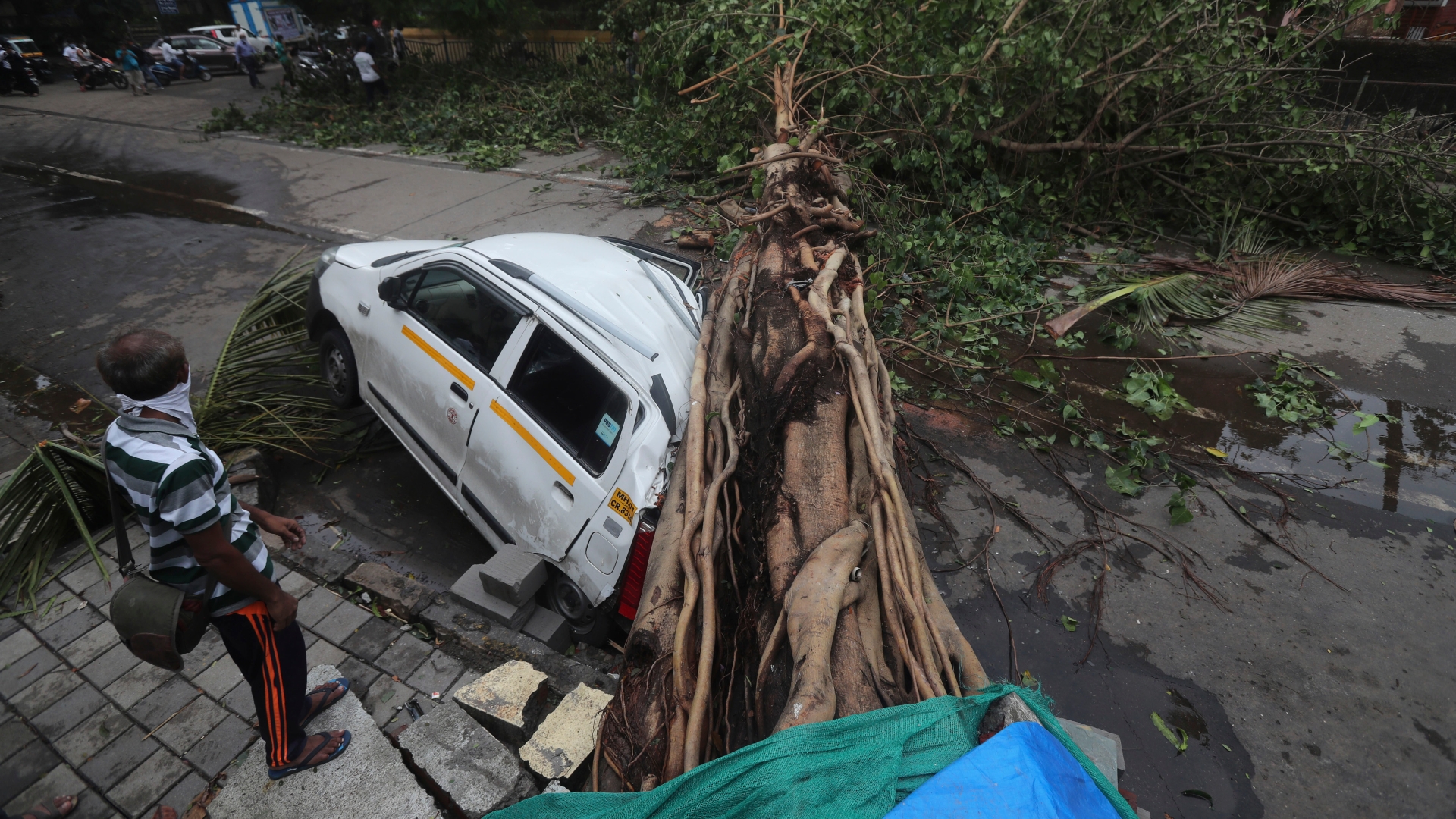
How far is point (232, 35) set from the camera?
24750 millimetres

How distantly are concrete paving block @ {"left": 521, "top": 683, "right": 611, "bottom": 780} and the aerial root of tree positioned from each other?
0.30 metres

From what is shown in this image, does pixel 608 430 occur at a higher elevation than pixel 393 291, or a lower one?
lower

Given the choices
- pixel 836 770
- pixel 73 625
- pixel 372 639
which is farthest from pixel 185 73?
pixel 836 770

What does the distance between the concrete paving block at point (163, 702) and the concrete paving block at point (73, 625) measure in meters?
0.71

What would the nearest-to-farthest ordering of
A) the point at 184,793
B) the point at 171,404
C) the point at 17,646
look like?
the point at 171,404 < the point at 184,793 < the point at 17,646

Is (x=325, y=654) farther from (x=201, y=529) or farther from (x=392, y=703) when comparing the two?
(x=201, y=529)

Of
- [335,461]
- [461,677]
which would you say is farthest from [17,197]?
[461,677]

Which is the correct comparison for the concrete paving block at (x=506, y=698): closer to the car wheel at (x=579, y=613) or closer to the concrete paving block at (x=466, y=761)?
the concrete paving block at (x=466, y=761)

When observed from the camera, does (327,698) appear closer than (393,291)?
Yes

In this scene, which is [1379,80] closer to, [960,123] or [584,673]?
[960,123]

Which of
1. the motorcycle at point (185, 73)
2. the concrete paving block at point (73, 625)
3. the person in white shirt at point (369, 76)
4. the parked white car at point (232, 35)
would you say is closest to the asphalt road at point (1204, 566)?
the concrete paving block at point (73, 625)

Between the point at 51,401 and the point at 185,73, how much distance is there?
23.3 meters

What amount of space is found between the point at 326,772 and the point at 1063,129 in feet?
29.0

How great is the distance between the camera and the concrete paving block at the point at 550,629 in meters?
3.48
